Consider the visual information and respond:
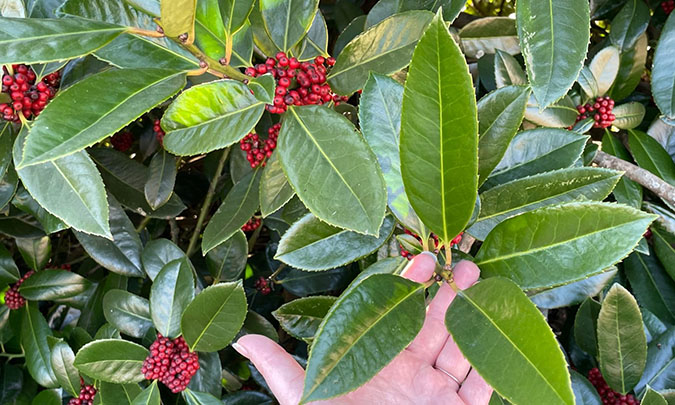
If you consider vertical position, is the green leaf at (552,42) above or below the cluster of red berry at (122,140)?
above

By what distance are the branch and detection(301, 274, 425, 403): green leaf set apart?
641mm

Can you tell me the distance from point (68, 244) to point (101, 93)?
128 centimetres

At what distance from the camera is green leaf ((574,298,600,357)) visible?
46.1 inches

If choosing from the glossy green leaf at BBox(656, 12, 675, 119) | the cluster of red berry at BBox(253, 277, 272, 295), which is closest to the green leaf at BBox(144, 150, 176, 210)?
the cluster of red berry at BBox(253, 277, 272, 295)

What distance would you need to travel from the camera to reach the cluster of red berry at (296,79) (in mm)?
→ 836

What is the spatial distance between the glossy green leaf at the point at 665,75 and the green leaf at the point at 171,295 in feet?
3.13

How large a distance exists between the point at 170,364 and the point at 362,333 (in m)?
0.62

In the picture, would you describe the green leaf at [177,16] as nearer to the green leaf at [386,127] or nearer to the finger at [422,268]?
the green leaf at [386,127]

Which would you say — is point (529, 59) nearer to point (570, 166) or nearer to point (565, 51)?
point (565, 51)

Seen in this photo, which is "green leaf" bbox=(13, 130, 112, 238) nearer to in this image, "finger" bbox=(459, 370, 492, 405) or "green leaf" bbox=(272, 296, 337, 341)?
"green leaf" bbox=(272, 296, 337, 341)

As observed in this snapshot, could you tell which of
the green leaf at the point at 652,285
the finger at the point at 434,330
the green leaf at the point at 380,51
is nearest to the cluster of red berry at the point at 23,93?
the green leaf at the point at 380,51

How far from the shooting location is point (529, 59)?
0.71m

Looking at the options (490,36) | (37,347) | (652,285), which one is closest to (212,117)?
(490,36)

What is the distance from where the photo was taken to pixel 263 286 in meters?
1.53
